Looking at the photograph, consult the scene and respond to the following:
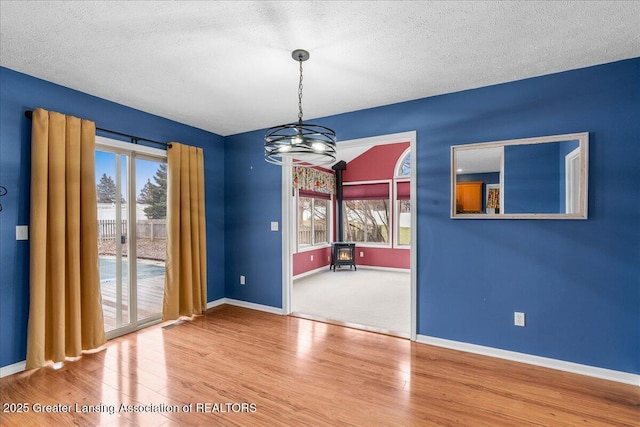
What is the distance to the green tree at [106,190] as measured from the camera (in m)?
3.20

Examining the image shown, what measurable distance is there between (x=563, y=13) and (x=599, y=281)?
6.69 ft

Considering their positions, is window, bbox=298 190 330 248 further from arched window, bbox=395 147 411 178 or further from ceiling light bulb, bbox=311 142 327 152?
ceiling light bulb, bbox=311 142 327 152

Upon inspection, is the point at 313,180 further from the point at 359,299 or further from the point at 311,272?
the point at 359,299

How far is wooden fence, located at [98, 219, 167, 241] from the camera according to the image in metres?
3.23

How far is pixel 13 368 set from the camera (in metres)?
2.55

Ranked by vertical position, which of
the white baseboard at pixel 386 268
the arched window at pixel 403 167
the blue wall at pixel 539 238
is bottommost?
the white baseboard at pixel 386 268

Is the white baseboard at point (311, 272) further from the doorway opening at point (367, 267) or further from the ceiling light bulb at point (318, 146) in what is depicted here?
the ceiling light bulb at point (318, 146)

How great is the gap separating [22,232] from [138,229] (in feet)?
3.41

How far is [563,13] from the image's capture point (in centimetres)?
187

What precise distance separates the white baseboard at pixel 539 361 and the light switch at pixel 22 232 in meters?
3.73

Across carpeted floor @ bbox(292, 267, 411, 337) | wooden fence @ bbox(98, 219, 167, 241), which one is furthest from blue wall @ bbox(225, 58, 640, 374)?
wooden fence @ bbox(98, 219, 167, 241)

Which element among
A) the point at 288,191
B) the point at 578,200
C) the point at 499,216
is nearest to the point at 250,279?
the point at 288,191

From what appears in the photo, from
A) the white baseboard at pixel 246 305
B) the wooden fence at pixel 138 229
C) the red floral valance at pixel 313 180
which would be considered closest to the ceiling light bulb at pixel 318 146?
the wooden fence at pixel 138 229

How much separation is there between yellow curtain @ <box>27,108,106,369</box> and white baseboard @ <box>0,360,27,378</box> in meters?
0.08
